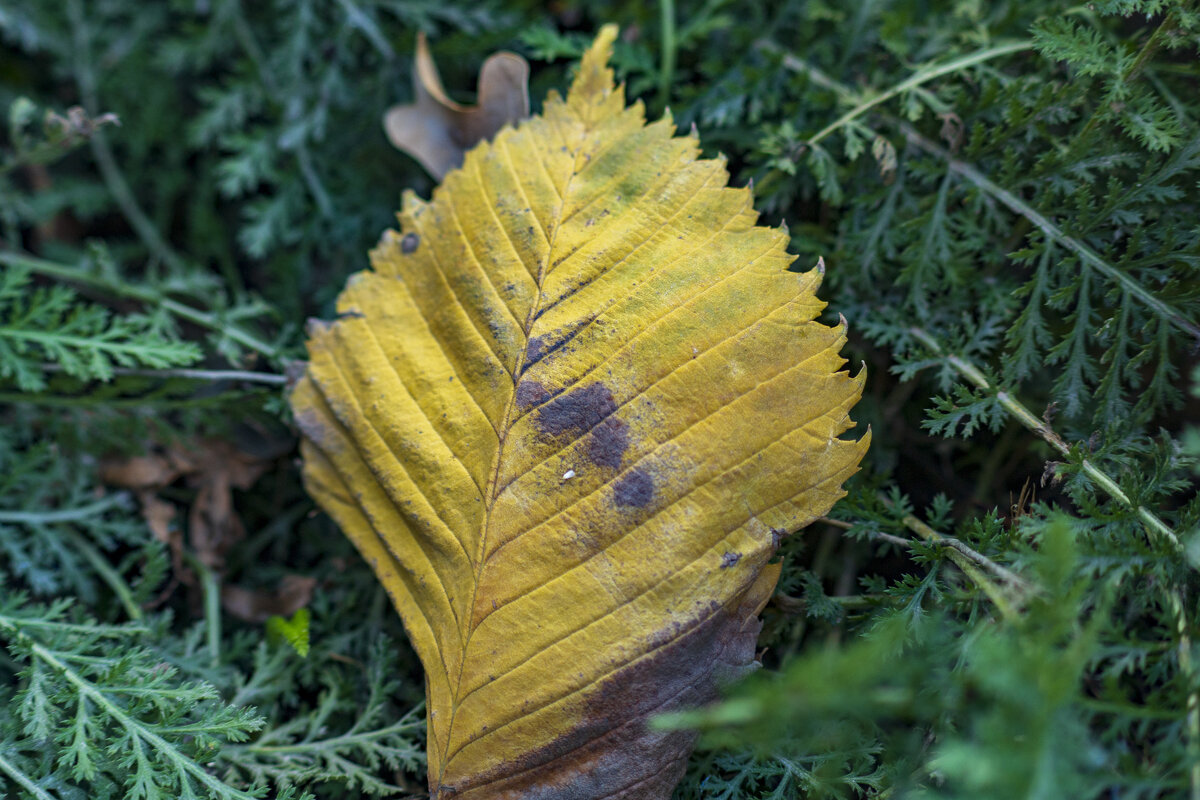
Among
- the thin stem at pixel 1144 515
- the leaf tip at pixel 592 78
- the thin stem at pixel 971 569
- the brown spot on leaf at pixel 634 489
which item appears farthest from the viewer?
the leaf tip at pixel 592 78

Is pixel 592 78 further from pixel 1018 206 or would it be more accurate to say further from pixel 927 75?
pixel 1018 206

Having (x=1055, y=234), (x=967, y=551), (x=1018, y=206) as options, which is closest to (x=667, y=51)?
(x=1018, y=206)

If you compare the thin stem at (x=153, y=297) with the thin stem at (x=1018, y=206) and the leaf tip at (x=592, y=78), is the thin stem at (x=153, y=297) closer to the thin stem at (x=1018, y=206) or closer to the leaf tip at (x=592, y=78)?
the leaf tip at (x=592, y=78)

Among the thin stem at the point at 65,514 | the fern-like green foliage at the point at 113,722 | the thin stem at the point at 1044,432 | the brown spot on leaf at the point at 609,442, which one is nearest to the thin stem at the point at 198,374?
the thin stem at the point at 65,514

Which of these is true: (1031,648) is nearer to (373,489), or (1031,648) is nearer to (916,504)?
(916,504)

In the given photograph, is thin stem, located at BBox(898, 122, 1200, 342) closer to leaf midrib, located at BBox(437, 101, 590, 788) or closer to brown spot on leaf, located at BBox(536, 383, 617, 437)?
leaf midrib, located at BBox(437, 101, 590, 788)
